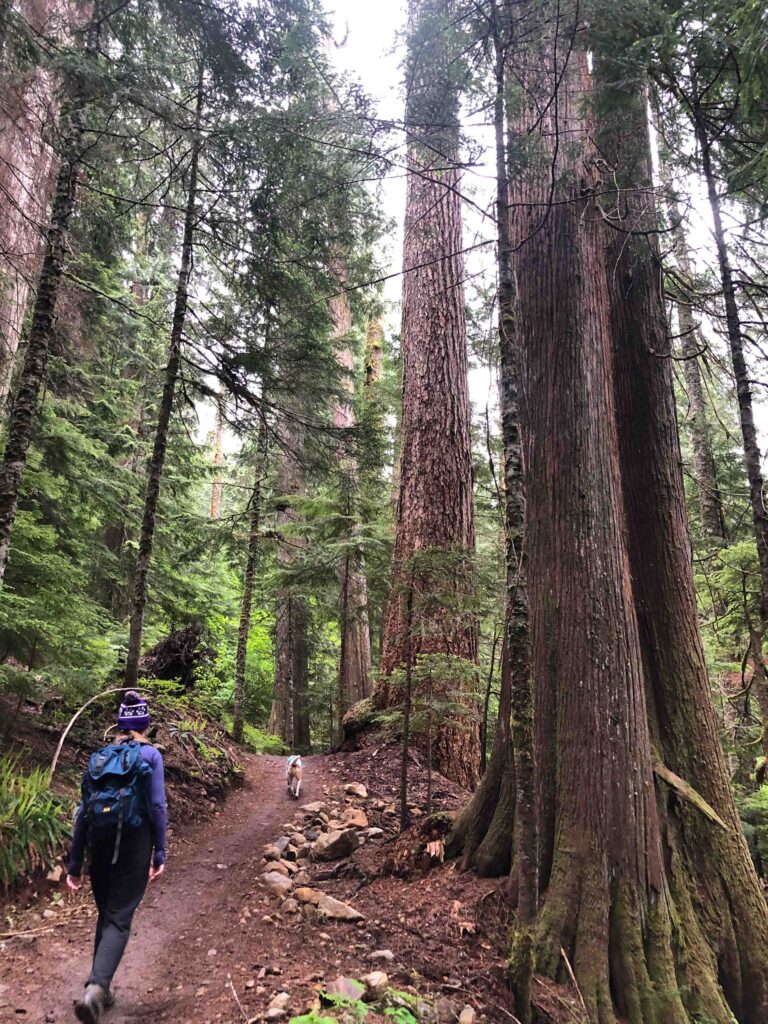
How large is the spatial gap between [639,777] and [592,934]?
1.02 meters

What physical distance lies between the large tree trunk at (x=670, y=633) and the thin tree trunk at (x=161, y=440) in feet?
16.1

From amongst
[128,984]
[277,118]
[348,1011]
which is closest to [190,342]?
[277,118]

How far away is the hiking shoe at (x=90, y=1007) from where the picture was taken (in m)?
2.83

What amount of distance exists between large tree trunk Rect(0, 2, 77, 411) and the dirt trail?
231 inches

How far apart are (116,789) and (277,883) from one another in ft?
7.18

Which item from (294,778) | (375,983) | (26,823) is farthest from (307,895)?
(294,778)

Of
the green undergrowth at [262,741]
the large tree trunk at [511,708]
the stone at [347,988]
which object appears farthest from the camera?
the green undergrowth at [262,741]

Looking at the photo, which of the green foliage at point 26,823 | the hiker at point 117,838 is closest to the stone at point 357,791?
the green foliage at point 26,823

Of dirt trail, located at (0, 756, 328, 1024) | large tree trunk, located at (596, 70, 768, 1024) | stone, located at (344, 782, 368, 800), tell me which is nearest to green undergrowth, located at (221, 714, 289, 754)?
stone, located at (344, 782, 368, 800)

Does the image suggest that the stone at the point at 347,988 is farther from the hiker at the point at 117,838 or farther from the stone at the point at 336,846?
the stone at the point at 336,846

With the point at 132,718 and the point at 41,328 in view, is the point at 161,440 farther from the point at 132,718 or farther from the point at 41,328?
the point at 132,718

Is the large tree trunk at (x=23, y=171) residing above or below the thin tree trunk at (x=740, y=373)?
above

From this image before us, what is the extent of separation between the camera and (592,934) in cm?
356

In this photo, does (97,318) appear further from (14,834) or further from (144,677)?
(14,834)
